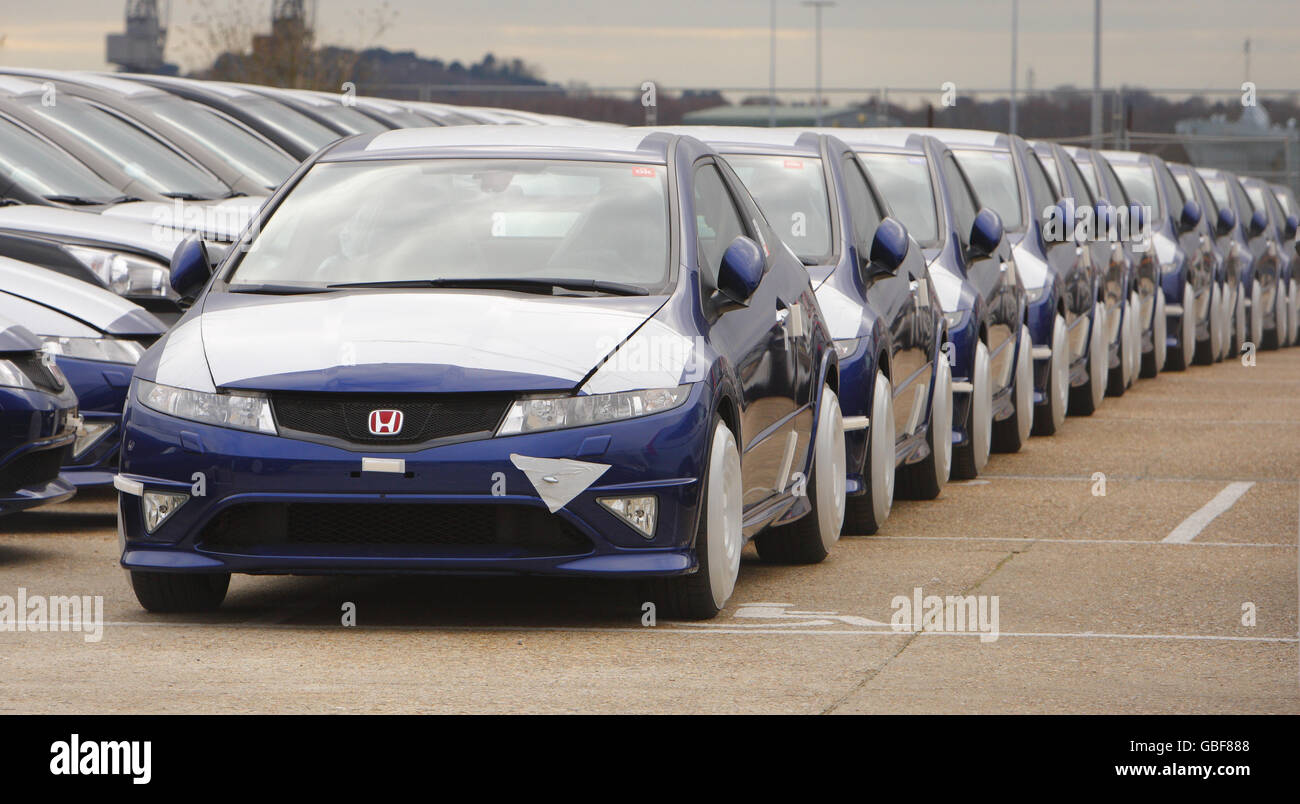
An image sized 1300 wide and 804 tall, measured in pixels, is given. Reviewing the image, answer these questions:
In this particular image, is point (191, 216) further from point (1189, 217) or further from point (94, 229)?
point (1189, 217)

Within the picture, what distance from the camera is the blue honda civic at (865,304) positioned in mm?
9469

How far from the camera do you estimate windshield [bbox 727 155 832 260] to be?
33.6 ft

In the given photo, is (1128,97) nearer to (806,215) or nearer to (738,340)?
(806,215)

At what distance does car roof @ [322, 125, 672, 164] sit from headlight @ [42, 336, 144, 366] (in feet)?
5.46

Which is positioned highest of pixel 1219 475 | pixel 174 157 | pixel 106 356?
pixel 174 157

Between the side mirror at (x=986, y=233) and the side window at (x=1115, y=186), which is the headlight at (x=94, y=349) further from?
the side window at (x=1115, y=186)

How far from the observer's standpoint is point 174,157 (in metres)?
12.7

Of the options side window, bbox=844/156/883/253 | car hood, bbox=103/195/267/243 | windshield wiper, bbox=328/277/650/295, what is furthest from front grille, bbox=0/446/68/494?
side window, bbox=844/156/883/253

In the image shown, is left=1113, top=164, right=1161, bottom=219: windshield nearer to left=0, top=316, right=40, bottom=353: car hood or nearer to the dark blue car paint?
left=0, top=316, right=40, bottom=353: car hood

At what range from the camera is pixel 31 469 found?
842 cm

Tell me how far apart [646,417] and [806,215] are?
148 inches

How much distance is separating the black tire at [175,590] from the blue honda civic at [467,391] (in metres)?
0.01

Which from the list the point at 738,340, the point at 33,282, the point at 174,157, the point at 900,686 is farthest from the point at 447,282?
the point at 174,157

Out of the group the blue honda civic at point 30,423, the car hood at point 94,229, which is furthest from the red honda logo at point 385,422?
the car hood at point 94,229
